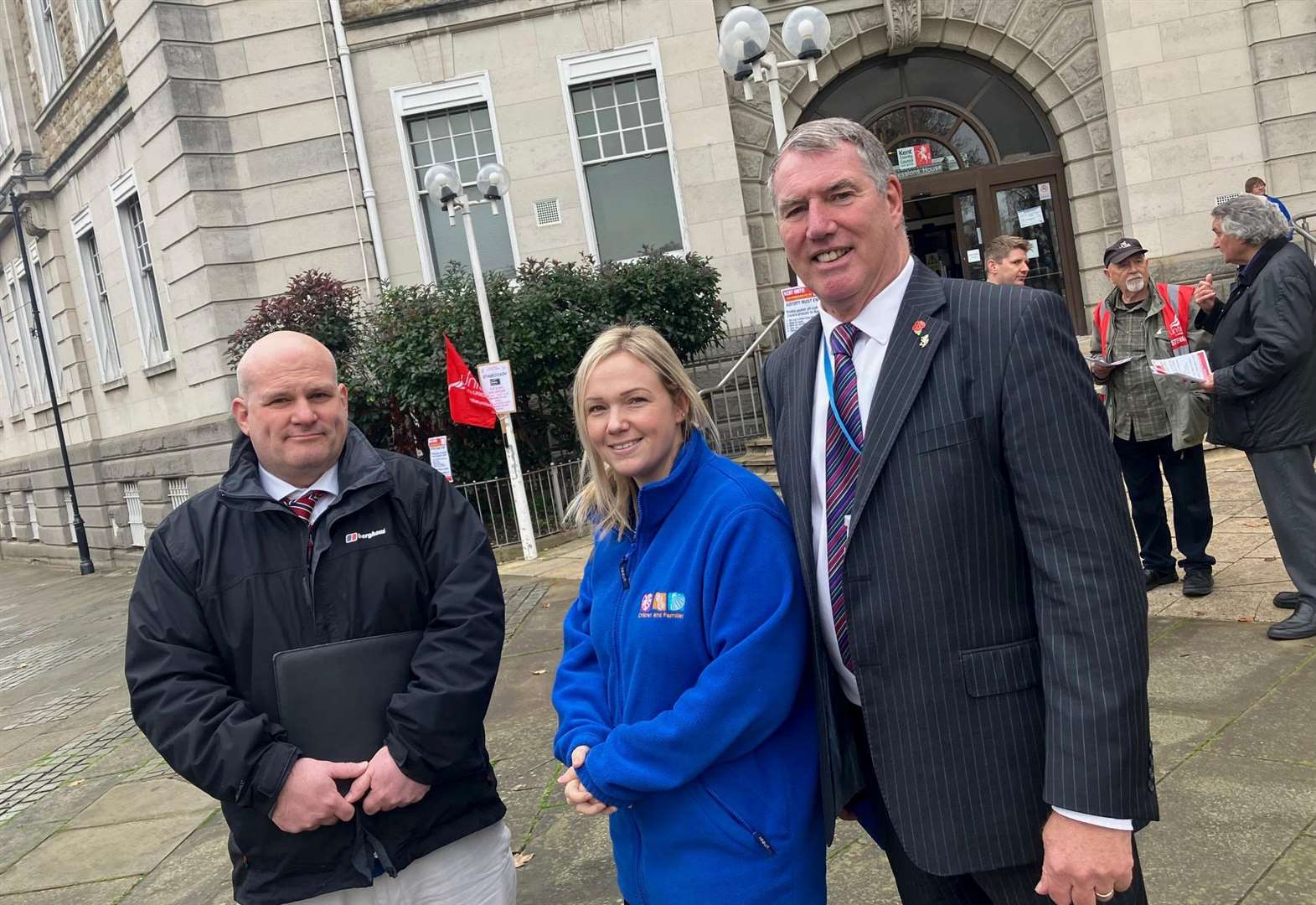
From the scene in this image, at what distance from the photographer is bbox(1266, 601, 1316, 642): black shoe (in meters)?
4.55

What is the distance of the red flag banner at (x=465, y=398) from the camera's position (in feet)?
32.0

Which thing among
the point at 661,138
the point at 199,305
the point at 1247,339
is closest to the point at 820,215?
the point at 1247,339

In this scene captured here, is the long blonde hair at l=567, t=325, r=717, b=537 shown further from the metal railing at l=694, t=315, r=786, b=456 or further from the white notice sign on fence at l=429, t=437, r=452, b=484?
the metal railing at l=694, t=315, r=786, b=456

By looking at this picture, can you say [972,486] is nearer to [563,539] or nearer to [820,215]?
[820,215]

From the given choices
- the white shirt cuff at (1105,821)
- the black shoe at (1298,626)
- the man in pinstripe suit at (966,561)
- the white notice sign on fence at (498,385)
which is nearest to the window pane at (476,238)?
the white notice sign on fence at (498,385)

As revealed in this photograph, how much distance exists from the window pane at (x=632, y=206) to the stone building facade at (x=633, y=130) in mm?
27

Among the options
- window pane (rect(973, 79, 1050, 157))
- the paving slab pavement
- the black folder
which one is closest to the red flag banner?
the paving slab pavement

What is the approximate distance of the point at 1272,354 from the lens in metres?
4.61

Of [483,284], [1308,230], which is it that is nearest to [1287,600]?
[483,284]

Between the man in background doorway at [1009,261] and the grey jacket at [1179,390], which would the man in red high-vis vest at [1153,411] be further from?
the man in background doorway at [1009,261]

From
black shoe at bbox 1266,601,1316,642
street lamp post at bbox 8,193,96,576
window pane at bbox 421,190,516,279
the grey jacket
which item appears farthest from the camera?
street lamp post at bbox 8,193,96,576

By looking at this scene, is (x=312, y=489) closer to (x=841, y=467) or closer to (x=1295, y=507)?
(x=841, y=467)

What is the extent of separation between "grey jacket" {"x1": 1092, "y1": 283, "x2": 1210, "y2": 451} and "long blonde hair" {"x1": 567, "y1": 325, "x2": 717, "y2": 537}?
3853 mm

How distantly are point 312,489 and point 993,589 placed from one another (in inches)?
70.8
